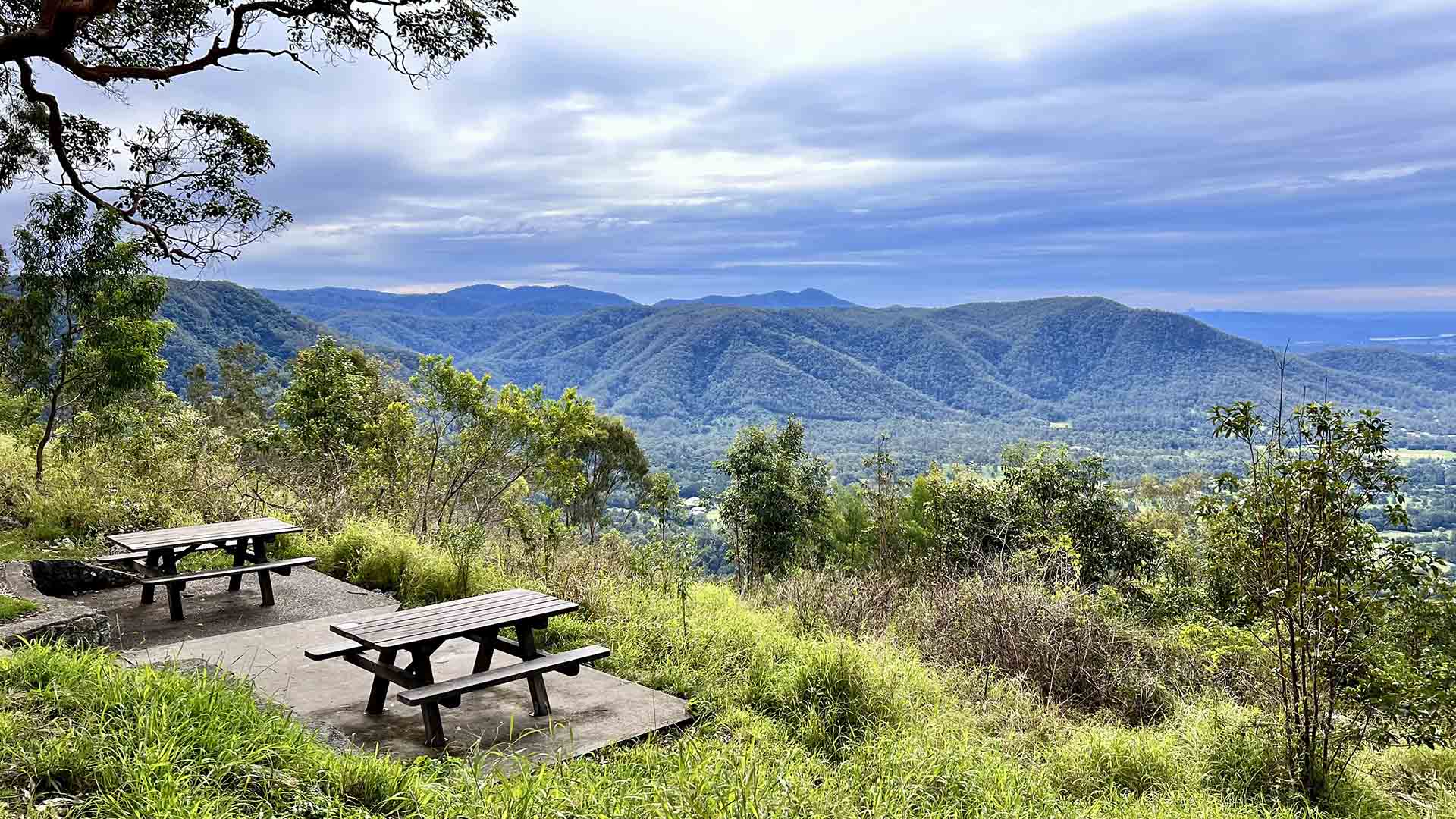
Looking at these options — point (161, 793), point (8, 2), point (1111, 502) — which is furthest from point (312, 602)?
point (1111, 502)

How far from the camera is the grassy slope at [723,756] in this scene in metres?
3.00

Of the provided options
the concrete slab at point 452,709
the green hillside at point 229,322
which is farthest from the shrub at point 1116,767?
the green hillside at point 229,322

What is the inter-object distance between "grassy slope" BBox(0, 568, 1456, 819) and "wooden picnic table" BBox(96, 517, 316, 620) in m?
2.02

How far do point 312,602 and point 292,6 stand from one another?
5.74m

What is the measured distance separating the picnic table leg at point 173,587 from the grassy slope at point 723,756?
6.36ft

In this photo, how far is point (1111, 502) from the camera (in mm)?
22281

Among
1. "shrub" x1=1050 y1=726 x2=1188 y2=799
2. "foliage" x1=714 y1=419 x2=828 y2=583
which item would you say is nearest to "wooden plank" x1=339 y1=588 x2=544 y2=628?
"shrub" x1=1050 y1=726 x2=1188 y2=799

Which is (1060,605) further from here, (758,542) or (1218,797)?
(758,542)

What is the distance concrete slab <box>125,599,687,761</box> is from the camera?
4254mm

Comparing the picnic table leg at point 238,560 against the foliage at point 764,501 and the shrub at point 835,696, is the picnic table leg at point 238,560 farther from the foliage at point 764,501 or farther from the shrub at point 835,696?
the foliage at point 764,501

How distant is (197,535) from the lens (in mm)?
6379

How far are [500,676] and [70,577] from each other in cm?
455

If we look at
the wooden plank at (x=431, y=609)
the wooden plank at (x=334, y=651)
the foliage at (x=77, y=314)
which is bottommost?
the wooden plank at (x=334, y=651)

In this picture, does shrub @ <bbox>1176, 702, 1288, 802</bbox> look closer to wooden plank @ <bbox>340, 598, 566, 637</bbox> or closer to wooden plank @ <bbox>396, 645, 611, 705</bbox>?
wooden plank @ <bbox>396, 645, 611, 705</bbox>
